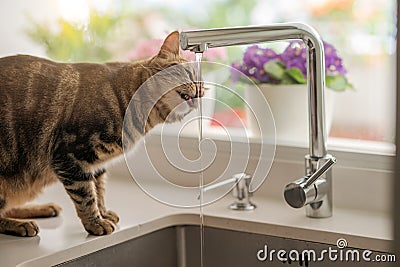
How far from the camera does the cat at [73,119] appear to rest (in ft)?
4.69

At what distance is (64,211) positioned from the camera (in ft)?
5.48

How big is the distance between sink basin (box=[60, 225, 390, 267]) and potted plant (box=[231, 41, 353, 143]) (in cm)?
26

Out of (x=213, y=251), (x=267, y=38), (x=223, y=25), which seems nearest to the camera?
(x=267, y=38)

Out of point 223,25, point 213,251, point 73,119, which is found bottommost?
point 213,251

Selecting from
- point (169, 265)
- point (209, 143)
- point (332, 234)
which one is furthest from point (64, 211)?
point (332, 234)

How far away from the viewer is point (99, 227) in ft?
4.81

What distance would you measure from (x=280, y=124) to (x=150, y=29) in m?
0.49

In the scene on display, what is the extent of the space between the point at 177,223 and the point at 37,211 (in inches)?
11.7

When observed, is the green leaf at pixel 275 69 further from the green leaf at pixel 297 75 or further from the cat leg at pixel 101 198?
the cat leg at pixel 101 198

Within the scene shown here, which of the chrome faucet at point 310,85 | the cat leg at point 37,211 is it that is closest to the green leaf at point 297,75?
the chrome faucet at point 310,85

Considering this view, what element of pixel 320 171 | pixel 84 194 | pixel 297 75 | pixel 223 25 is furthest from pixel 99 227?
pixel 223 25

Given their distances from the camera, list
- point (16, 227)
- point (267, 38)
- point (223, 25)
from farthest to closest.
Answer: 1. point (223, 25)
2. point (16, 227)
3. point (267, 38)

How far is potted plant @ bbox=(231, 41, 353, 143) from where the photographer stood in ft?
5.45

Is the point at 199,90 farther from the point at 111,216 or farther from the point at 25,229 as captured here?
the point at 25,229
